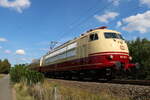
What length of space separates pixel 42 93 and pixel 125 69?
22.1 feet

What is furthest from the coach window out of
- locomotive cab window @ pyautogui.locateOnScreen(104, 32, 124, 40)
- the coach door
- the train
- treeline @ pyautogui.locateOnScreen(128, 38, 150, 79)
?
treeline @ pyautogui.locateOnScreen(128, 38, 150, 79)

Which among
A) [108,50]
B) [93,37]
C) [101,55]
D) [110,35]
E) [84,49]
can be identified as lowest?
[101,55]

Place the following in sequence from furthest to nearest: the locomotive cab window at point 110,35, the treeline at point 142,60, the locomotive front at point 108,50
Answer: the treeline at point 142,60 → the locomotive cab window at point 110,35 → the locomotive front at point 108,50

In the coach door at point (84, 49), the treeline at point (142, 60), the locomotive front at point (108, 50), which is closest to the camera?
the locomotive front at point (108, 50)

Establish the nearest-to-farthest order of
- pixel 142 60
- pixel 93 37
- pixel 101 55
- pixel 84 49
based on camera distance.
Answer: pixel 101 55
pixel 93 37
pixel 84 49
pixel 142 60

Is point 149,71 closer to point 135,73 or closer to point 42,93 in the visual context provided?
point 135,73

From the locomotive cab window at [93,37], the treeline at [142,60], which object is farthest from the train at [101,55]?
the treeline at [142,60]

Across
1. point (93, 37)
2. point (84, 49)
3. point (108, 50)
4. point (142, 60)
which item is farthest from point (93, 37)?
point (142, 60)

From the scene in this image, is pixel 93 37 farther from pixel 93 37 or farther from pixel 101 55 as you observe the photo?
pixel 101 55

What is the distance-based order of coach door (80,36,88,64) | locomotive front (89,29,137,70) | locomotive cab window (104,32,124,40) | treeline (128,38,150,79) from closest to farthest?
locomotive front (89,29,137,70) → locomotive cab window (104,32,124,40) → coach door (80,36,88,64) → treeline (128,38,150,79)

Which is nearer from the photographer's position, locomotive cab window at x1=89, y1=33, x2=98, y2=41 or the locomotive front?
the locomotive front

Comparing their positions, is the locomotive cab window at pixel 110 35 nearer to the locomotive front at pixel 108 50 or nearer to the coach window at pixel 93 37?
the locomotive front at pixel 108 50

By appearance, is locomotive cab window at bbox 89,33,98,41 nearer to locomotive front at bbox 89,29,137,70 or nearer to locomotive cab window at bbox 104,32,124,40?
locomotive front at bbox 89,29,137,70

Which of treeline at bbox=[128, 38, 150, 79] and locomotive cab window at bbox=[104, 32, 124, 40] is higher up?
locomotive cab window at bbox=[104, 32, 124, 40]
